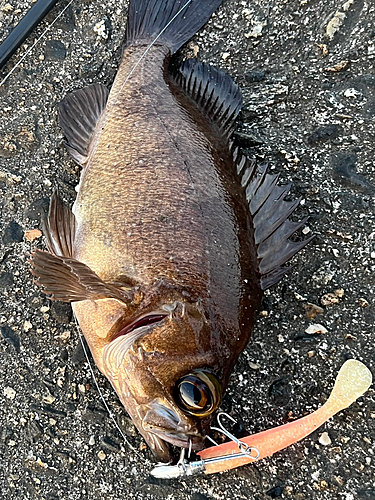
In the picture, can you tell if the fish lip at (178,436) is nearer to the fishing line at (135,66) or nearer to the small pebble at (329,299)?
the small pebble at (329,299)

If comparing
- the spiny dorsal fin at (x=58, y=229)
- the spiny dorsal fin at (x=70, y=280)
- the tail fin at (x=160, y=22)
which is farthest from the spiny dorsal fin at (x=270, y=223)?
the tail fin at (x=160, y=22)

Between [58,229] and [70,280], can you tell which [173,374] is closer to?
[70,280]

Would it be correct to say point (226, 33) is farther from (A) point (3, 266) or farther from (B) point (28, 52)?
(A) point (3, 266)

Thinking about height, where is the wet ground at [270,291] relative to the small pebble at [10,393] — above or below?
above

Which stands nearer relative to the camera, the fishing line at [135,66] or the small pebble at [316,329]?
the small pebble at [316,329]

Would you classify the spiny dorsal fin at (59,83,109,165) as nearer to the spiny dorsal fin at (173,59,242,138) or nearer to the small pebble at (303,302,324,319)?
the spiny dorsal fin at (173,59,242,138)

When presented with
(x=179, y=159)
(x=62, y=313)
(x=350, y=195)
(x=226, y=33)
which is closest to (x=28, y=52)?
(x=226, y=33)
